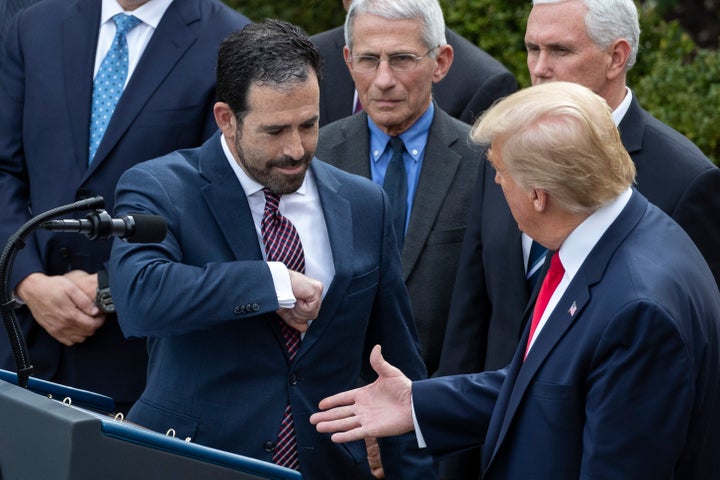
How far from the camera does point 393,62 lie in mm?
4711

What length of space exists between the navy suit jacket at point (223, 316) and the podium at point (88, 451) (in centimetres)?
58

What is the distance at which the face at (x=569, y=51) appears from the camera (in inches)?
165

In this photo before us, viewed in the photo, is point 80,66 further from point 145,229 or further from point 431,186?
point 145,229

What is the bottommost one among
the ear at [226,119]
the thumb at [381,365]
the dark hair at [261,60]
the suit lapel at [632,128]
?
the thumb at [381,365]

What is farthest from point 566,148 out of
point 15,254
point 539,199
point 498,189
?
point 498,189

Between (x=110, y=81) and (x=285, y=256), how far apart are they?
1.36 m

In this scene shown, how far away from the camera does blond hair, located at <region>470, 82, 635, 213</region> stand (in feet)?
9.51

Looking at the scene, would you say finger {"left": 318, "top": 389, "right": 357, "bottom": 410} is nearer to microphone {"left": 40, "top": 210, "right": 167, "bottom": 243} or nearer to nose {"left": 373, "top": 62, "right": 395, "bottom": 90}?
microphone {"left": 40, "top": 210, "right": 167, "bottom": 243}

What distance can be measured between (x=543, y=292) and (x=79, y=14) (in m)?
2.26

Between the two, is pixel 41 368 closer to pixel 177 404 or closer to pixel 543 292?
pixel 177 404

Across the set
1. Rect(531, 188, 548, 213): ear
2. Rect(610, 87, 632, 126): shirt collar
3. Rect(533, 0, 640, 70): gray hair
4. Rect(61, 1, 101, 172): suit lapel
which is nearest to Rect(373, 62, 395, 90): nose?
Rect(533, 0, 640, 70): gray hair

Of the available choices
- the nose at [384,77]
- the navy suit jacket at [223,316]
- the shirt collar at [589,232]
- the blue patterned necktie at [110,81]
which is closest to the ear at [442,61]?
the nose at [384,77]

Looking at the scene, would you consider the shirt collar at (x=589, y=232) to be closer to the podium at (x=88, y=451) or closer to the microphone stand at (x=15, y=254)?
the podium at (x=88, y=451)

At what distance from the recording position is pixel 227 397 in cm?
342
